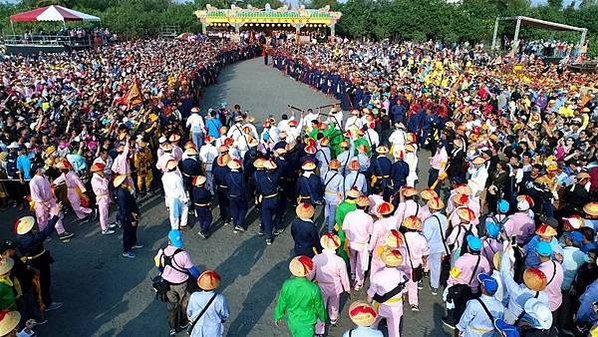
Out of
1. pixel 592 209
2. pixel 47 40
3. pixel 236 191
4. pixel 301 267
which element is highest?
pixel 301 267

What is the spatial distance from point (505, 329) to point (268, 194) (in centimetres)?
477

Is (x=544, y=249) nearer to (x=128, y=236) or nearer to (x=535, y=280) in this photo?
(x=535, y=280)

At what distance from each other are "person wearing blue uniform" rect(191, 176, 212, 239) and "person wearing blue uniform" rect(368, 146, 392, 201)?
341 centimetres

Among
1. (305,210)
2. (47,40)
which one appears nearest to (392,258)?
(305,210)

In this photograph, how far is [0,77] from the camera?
18.6m

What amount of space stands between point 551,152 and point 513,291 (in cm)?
682

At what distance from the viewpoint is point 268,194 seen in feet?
26.7

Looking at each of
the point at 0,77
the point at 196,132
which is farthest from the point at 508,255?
the point at 0,77

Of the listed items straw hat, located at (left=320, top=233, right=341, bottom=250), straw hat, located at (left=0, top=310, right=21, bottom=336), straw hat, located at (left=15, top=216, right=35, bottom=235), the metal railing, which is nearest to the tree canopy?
the metal railing

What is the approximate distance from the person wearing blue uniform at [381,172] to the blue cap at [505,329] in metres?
5.16

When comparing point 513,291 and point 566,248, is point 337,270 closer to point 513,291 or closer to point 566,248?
point 513,291

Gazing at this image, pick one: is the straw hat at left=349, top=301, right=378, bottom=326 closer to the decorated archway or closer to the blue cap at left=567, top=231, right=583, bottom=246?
the blue cap at left=567, top=231, right=583, bottom=246

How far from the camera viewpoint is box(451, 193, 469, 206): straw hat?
696 centimetres

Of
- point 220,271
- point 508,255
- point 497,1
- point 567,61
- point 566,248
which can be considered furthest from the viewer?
point 497,1
